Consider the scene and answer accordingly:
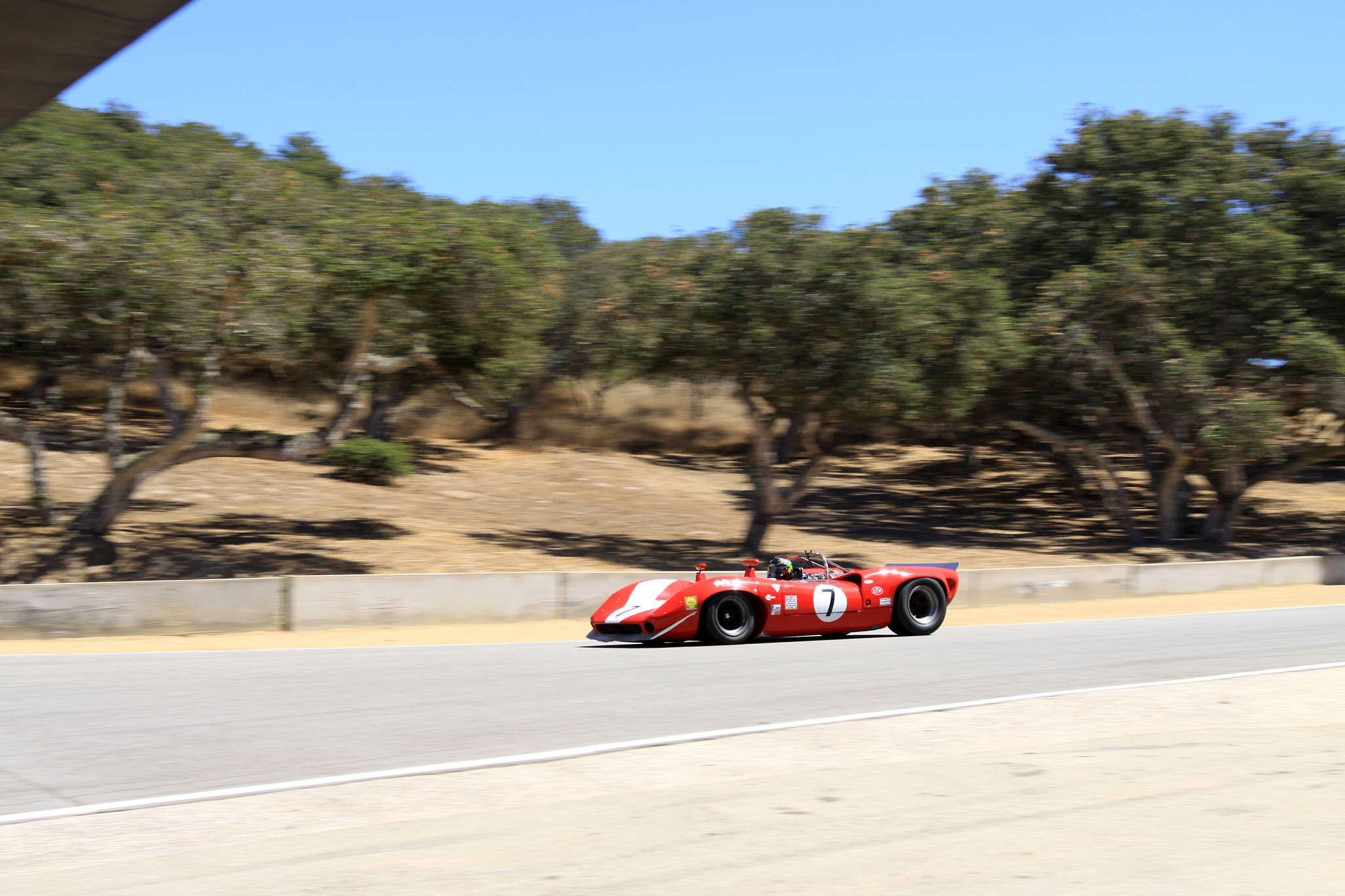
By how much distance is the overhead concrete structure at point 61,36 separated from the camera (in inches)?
197

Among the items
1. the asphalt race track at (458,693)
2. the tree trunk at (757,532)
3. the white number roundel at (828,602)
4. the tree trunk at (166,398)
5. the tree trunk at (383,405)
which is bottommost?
the asphalt race track at (458,693)

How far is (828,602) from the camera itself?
14.3 metres

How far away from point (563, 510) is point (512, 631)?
1453cm

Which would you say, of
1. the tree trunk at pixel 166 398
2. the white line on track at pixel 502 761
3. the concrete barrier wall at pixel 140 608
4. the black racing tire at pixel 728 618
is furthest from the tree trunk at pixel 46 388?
the white line on track at pixel 502 761

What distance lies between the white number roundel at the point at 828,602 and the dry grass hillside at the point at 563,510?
9503 millimetres

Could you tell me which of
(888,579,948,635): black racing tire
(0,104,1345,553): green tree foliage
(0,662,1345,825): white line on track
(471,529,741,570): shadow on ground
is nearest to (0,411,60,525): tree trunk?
(0,104,1345,553): green tree foliage

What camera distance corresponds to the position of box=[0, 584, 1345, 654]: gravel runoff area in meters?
13.9

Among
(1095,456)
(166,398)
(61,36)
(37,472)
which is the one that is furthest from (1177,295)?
(61,36)

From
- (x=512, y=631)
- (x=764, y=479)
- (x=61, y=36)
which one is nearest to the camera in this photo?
(x=61, y=36)

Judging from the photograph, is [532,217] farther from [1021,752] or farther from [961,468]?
[1021,752]

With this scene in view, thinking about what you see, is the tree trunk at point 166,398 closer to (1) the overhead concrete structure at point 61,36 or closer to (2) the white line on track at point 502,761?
(1) the overhead concrete structure at point 61,36

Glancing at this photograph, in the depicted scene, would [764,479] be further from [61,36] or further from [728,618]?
[61,36]

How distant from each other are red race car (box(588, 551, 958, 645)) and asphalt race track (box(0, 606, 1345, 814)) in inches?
10.4

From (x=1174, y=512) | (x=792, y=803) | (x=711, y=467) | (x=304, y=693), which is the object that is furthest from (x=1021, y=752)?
(x=711, y=467)
